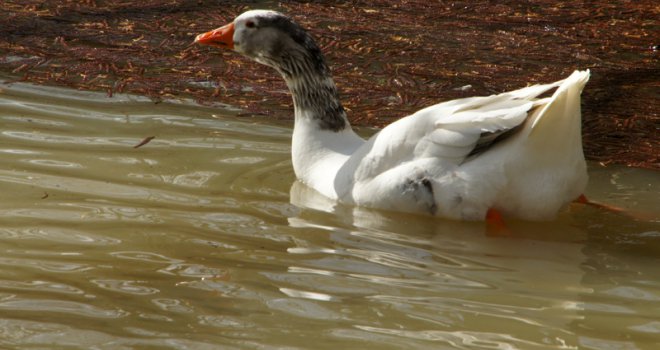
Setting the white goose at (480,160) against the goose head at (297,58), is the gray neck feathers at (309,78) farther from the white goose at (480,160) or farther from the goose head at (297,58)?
the white goose at (480,160)

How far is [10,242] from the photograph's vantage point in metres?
4.96

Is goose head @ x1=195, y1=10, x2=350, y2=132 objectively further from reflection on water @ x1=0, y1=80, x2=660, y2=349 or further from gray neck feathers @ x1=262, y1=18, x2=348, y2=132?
reflection on water @ x1=0, y1=80, x2=660, y2=349

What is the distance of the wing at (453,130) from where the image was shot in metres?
5.43

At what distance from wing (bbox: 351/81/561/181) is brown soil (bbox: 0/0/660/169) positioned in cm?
189

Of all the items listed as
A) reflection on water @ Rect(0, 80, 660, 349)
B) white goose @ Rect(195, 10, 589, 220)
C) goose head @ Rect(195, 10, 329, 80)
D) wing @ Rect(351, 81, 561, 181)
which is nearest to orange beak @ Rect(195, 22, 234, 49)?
goose head @ Rect(195, 10, 329, 80)

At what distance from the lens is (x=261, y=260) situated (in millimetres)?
4906

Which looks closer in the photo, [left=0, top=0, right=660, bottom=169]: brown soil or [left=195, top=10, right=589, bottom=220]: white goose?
[left=195, top=10, right=589, bottom=220]: white goose

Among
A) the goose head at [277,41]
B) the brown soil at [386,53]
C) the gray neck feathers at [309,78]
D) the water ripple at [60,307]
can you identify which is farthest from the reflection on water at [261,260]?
the brown soil at [386,53]

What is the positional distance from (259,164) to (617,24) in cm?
575

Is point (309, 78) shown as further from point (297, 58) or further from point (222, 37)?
point (222, 37)

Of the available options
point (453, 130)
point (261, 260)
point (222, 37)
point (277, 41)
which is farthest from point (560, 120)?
point (222, 37)

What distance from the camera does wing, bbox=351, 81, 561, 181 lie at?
543 cm

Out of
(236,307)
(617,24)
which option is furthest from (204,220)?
(617,24)

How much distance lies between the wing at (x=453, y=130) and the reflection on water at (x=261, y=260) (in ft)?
1.21
